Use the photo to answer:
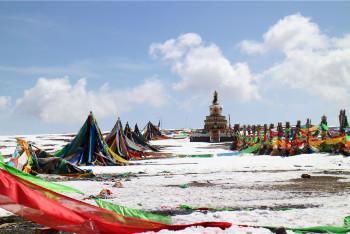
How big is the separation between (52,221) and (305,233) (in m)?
4.10

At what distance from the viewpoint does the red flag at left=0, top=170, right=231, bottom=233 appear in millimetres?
6172

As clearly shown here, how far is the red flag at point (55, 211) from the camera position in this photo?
20.2 ft

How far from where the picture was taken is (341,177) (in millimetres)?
15820

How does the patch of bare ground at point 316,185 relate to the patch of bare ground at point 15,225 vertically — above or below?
above

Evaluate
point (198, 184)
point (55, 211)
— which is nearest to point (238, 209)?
point (55, 211)

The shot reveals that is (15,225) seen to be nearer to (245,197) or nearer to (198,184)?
(245,197)

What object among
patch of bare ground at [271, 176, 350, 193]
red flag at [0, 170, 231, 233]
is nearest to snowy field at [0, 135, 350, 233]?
patch of bare ground at [271, 176, 350, 193]

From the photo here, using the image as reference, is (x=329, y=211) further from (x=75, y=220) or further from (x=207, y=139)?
(x=207, y=139)

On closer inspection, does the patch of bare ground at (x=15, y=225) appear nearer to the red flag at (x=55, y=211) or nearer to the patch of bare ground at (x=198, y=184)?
the red flag at (x=55, y=211)

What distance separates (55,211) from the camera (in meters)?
6.27

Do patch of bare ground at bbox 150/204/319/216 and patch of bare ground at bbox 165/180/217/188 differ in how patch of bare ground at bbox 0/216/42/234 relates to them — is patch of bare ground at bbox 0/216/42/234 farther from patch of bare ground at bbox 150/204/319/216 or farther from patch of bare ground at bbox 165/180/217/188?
patch of bare ground at bbox 165/180/217/188

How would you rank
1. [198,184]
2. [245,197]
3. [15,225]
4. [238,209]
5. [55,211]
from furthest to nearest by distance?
1. [198,184]
2. [245,197]
3. [238,209]
4. [15,225]
5. [55,211]

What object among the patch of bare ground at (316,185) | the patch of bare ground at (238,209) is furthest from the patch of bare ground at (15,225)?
the patch of bare ground at (316,185)

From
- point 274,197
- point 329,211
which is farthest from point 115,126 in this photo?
point 329,211
